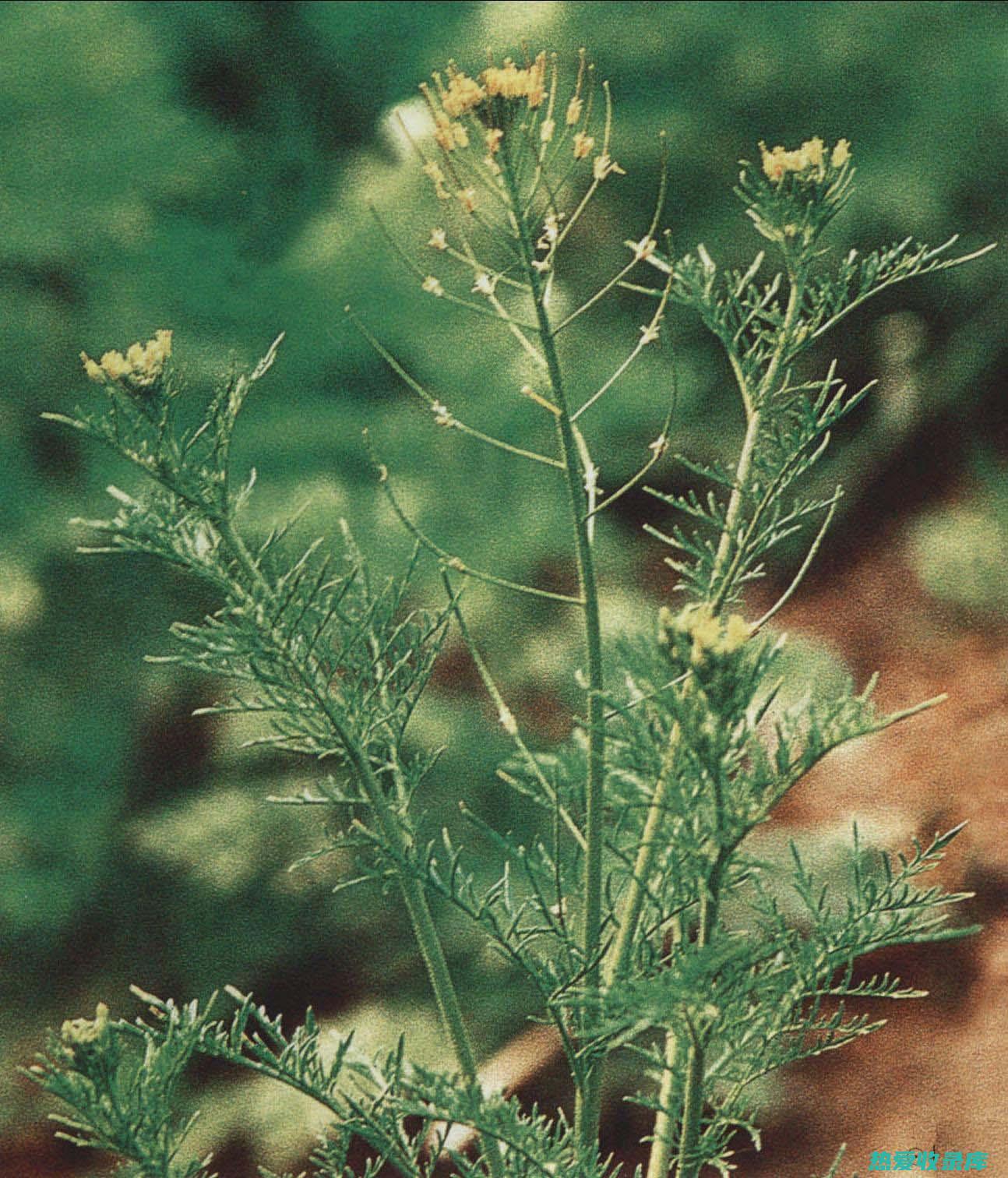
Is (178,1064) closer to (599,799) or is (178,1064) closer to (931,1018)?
(599,799)

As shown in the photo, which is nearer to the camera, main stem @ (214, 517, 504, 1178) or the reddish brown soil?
main stem @ (214, 517, 504, 1178)

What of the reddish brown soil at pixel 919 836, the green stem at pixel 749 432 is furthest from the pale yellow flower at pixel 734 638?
the reddish brown soil at pixel 919 836

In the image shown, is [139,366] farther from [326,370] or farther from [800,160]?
[326,370]

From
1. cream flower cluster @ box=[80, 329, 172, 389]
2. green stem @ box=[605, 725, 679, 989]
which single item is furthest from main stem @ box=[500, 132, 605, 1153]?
cream flower cluster @ box=[80, 329, 172, 389]

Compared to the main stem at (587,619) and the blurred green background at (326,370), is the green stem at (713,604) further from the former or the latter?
the blurred green background at (326,370)

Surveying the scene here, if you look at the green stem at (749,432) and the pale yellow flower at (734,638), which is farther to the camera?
the green stem at (749,432)

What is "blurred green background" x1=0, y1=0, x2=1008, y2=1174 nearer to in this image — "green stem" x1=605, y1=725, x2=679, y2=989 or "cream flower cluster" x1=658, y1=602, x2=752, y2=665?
"green stem" x1=605, y1=725, x2=679, y2=989
